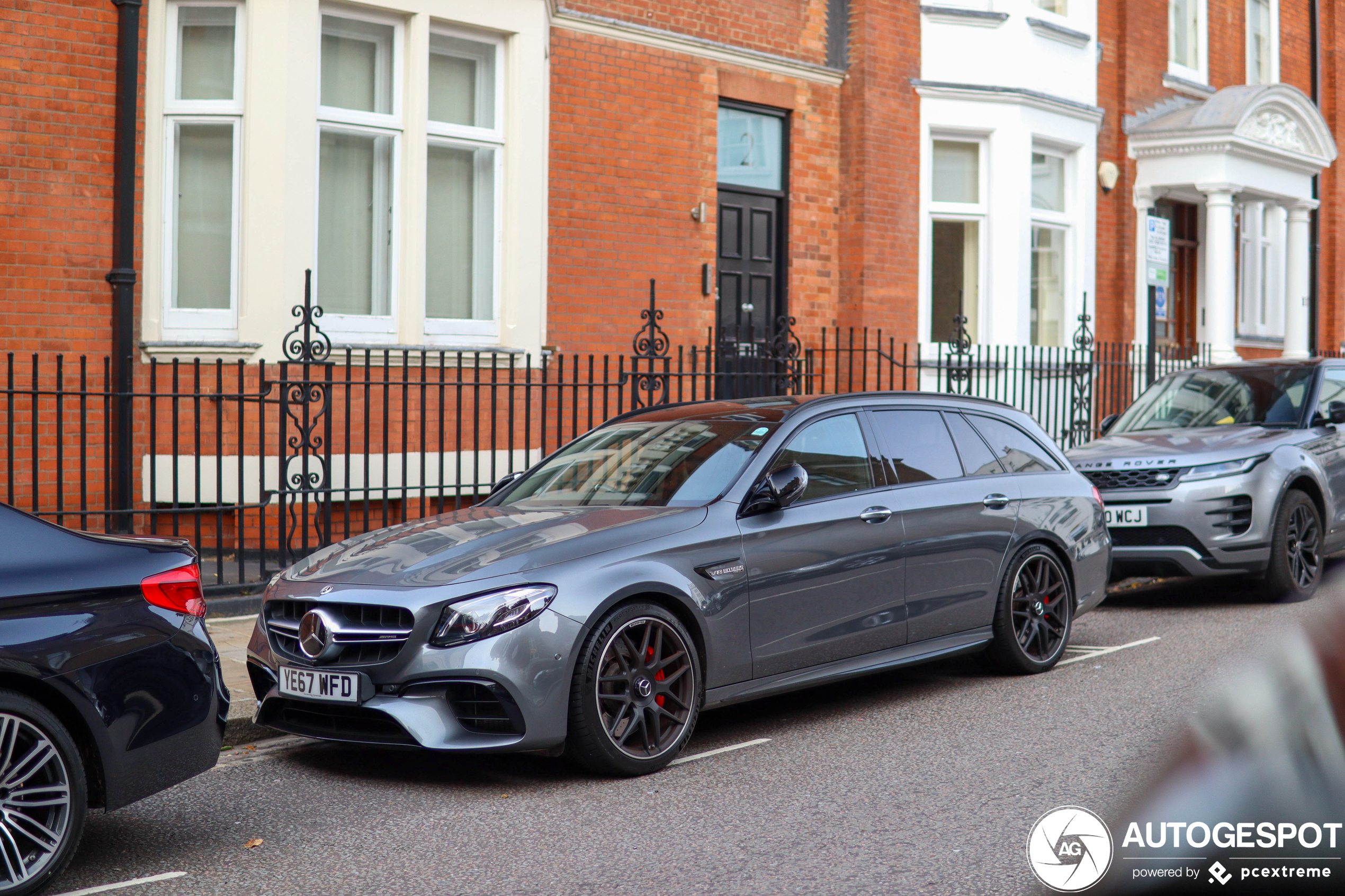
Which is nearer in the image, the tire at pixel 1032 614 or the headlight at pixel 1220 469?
the tire at pixel 1032 614

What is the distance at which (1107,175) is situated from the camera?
1703 centimetres

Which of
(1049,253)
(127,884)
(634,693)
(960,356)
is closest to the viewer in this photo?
(127,884)

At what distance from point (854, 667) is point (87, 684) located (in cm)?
336

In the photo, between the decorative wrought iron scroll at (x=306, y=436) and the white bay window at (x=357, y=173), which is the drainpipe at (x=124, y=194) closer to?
the decorative wrought iron scroll at (x=306, y=436)

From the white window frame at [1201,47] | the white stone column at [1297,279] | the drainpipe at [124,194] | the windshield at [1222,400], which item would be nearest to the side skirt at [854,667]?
the windshield at [1222,400]

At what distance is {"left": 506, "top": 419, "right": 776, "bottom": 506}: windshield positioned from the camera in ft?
19.7

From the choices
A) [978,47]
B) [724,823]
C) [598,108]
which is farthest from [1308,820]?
[978,47]

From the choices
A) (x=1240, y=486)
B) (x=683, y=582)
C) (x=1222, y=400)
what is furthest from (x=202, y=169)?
(x=1222, y=400)

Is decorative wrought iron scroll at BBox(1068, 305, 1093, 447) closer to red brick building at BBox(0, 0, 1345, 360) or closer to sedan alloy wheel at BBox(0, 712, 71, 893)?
red brick building at BBox(0, 0, 1345, 360)

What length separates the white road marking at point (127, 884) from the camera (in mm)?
4074

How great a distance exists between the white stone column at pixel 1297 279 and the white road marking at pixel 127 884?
19.2 metres

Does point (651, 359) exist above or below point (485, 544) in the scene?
above

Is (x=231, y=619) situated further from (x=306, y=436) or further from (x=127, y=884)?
(x=127, y=884)

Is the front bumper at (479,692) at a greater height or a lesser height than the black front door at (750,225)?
lesser
